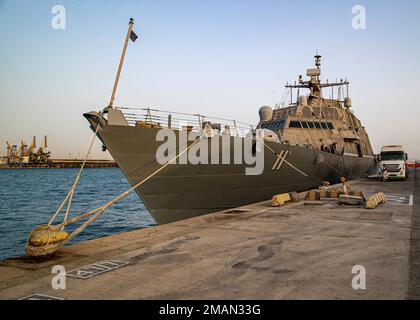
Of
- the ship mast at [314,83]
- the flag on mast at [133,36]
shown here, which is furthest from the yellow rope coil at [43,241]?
the ship mast at [314,83]

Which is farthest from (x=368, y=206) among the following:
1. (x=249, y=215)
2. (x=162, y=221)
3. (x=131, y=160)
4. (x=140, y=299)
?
(x=140, y=299)

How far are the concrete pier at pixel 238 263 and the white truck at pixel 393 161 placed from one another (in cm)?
2019

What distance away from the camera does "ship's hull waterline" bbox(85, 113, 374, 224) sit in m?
9.81

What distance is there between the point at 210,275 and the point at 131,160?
5.75 m

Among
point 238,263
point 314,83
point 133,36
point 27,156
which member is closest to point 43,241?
point 238,263

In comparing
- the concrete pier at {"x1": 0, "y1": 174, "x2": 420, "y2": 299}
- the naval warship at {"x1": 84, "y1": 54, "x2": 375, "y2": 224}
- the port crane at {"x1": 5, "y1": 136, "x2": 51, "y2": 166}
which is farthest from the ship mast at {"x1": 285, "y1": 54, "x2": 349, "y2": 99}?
the port crane at {"x1": 5, "y1": 136, "x2": 51, "y2": 166}

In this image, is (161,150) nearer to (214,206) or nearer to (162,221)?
(162,221)

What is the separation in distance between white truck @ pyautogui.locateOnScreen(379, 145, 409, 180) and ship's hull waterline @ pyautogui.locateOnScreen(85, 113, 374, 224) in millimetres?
14087

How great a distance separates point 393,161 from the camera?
2741 centimetres

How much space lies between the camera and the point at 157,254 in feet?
21.5

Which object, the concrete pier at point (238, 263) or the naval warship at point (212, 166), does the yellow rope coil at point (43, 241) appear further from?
the naval warship at point (212, 166)

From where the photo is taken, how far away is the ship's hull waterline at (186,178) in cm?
981

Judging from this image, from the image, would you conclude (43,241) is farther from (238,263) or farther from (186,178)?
(186,178)

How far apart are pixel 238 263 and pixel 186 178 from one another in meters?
5.70
